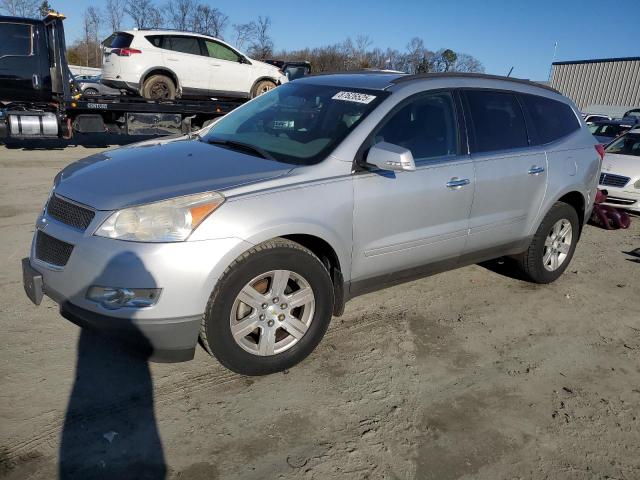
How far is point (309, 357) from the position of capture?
3.45 metres

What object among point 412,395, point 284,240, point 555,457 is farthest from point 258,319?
point 555,457

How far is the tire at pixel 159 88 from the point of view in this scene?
11.7 m

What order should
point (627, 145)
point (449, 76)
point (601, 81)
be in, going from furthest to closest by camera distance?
point (601, 81) < point (627, 145) < point (449, 76)

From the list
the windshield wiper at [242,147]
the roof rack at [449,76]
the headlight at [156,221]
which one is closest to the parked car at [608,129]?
the roof rack at [449,76]

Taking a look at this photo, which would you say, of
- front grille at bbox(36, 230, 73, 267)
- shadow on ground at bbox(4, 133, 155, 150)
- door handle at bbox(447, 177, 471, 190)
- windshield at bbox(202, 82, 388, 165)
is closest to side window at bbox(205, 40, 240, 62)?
shadow on ground at bbox(4, 133, 155, 150)

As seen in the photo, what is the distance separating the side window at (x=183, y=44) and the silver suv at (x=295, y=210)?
8.31 metres

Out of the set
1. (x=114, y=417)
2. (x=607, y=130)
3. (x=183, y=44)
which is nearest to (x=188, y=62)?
(x=183, y=44)

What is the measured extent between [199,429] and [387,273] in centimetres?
163

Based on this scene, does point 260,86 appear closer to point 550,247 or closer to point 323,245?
point 550,247

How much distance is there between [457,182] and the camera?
381 centimetres

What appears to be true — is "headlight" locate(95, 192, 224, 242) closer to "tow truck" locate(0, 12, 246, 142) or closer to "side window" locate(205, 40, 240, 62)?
"tow truck" locate(0, 12, 246, 142)

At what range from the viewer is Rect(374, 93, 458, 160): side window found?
3.60m

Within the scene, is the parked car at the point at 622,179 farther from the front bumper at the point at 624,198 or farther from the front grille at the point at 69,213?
the front grille at the point at 69,213

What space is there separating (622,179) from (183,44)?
931 centimetres
